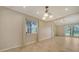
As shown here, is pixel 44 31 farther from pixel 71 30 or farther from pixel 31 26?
pixel 71 30

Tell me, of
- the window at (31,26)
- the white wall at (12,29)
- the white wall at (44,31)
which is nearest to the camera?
the white wall at (12,29)

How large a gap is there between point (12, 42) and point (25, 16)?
0.57 m

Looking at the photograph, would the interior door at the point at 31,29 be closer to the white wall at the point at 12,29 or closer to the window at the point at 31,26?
the window at the point at 31,26

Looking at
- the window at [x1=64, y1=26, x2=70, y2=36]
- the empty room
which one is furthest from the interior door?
the window at [x1=64, y1=26, x2=70, y2=36]

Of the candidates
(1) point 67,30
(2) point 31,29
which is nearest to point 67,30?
(1) point 67,30

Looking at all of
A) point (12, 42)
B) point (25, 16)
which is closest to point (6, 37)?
point (12, 42)

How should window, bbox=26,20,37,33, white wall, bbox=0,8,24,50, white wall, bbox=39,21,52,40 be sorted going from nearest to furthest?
1. white wall, bbox=0,8,24,50
2. window, bbox=26,20,37,33
3. white wall, bbox=39,21,52,40

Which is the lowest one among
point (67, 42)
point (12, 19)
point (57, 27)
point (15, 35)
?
point (67, 42)

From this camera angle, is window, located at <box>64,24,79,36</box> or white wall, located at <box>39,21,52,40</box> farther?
white wall, located at <box>39,21,52,40</box>

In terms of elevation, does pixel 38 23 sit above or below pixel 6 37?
above

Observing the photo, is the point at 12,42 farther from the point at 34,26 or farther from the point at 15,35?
the point at 34,26

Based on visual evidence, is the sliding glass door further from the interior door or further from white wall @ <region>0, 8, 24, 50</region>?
white wall @ <region>0, 8, 24, 50</region>

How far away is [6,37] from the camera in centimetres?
214

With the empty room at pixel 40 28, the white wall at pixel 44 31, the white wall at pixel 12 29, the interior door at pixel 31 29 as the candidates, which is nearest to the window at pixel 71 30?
the empty room at pixel 40 28
